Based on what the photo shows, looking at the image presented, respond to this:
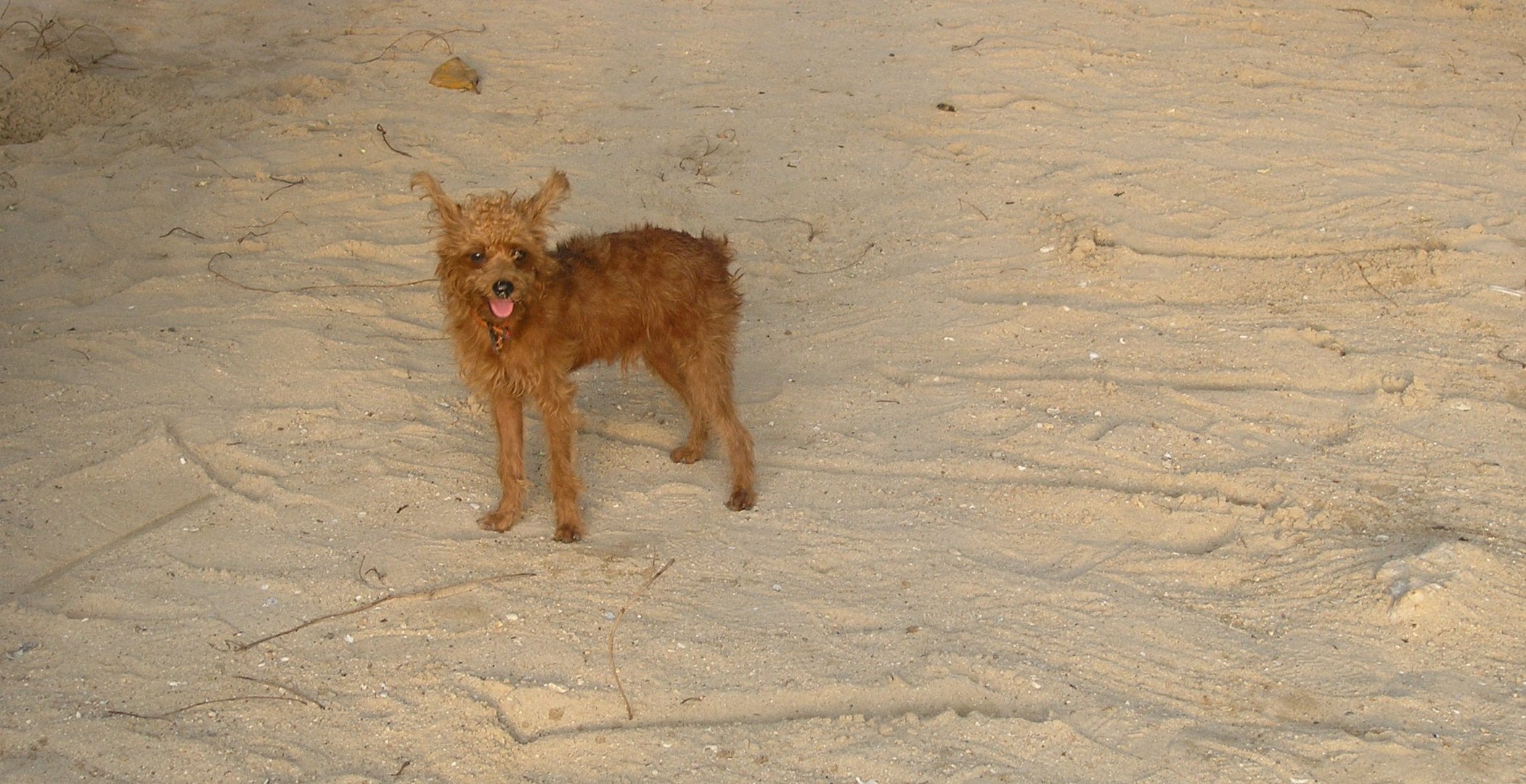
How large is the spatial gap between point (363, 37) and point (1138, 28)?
6.37 m

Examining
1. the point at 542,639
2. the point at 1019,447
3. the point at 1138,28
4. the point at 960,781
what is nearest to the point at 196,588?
the point at 542,639

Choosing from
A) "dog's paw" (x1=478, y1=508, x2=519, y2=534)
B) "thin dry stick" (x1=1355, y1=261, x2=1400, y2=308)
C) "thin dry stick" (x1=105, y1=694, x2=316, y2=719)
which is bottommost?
"thin dry stick" (x1=105, y1=694, x2=316, y2=719)

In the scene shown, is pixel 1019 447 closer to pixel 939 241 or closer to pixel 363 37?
pixel 939 241

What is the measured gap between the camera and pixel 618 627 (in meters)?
4.94

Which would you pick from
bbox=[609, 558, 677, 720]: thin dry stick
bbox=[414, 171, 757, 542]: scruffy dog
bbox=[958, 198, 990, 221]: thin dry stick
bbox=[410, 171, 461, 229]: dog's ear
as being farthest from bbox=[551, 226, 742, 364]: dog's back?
bbox=[958, 198, 990, 221]: thin dry stick

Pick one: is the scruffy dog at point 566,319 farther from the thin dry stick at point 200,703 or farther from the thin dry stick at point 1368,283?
the thin dry stick at point 1368,283

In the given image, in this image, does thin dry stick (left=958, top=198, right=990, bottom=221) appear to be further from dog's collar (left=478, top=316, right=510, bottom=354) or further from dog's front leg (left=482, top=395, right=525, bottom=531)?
dog's collar (left=478, top=316, right=510, bottom=354)

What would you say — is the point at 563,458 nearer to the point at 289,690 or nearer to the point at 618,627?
the point at 618,627

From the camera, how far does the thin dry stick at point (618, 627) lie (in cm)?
455

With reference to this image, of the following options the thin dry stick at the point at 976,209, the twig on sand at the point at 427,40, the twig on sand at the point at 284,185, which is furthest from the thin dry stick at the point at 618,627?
the twig on sand at the point at 427,40

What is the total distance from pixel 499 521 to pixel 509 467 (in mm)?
241

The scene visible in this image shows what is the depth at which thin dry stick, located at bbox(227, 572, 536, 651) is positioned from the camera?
476 cm

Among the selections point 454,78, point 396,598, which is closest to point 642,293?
point 396,598

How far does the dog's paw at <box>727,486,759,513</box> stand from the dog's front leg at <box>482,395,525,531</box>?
94 centimetres
